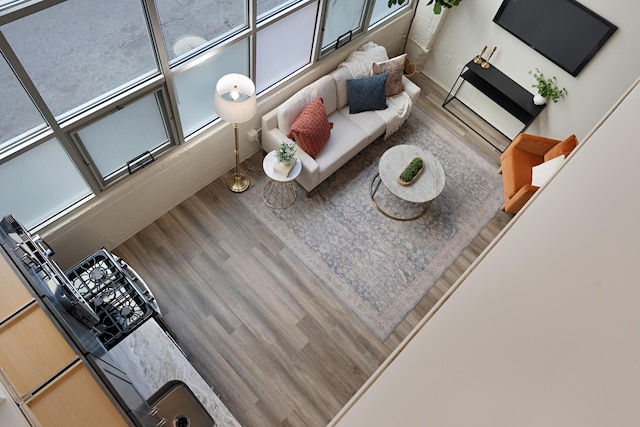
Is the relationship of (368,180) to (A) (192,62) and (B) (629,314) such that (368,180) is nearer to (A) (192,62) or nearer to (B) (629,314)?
(A) (192,62)

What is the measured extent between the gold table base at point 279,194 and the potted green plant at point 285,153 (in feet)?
1.80

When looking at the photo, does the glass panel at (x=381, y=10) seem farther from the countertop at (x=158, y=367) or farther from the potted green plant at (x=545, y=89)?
the countertop at (x=158, y=367)

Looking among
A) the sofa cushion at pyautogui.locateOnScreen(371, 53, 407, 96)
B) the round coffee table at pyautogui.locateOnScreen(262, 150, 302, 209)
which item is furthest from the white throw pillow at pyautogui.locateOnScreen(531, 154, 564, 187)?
the round coffee table at pyautogui.locateOnScreen(262, 150, 302, 209)

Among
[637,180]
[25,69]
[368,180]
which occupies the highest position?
[637,180]

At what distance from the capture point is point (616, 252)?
0.92 m

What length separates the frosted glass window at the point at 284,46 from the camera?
4188 millimetres

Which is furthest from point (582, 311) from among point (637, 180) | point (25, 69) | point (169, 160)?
point (169, 160)

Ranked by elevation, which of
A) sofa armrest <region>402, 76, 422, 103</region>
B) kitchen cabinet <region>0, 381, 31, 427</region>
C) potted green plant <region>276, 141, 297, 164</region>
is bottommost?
sofa armrest <region>402, 76, 422, 103</region>

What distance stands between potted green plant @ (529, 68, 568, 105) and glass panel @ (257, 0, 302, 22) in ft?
9.37

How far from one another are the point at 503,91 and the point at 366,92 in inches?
62.3

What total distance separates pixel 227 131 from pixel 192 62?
903 mm

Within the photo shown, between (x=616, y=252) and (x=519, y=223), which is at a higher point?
(x=616, y=252)

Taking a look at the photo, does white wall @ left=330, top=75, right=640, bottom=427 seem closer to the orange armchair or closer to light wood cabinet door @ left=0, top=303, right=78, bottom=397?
light wood cabinet door @ left=0, top=303, right=78, bottom=397

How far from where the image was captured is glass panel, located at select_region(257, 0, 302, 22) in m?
3.85
